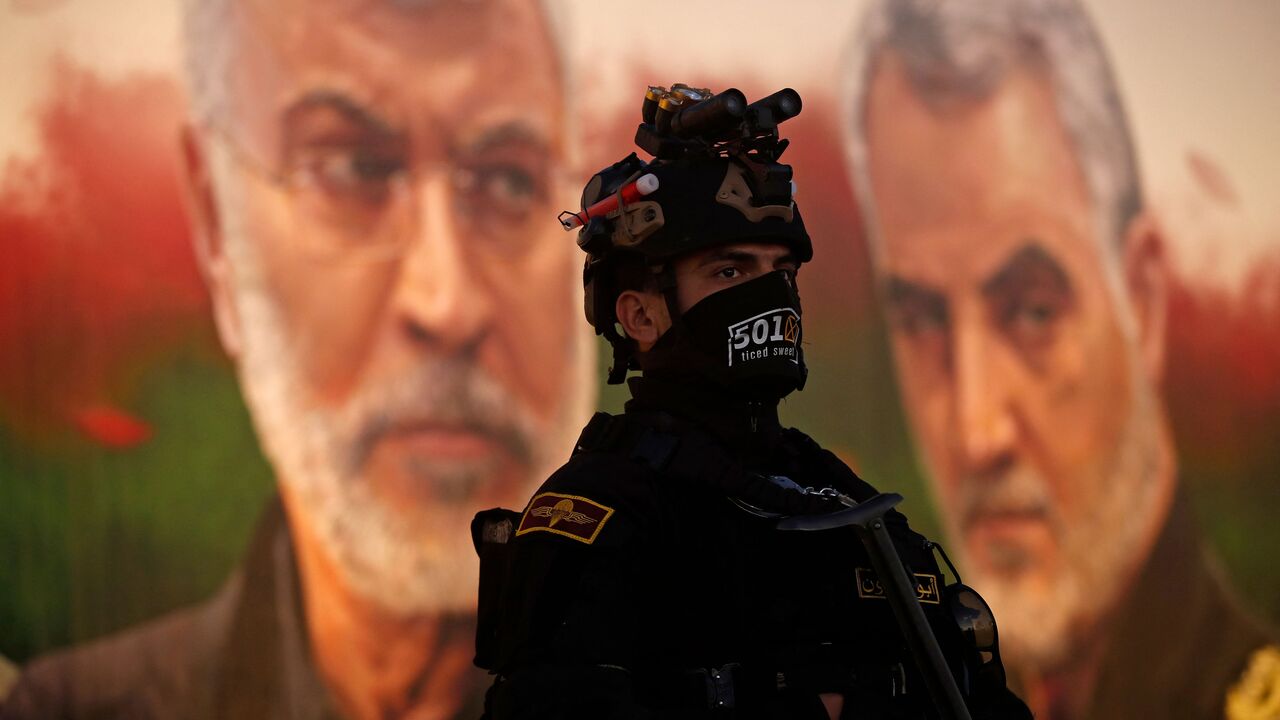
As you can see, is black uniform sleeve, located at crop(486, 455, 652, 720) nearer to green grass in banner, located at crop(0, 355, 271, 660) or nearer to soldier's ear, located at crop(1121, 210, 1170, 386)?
green grass in banner, located at crop(0, 355, 271, 660)

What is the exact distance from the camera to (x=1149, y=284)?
5.41m

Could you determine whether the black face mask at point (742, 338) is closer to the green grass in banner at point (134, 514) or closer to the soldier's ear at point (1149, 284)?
the green grass in banner at point (134, 514)

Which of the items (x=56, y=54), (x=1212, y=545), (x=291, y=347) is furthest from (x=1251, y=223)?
(x=56, y=54)

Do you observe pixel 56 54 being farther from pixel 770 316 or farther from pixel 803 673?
pixel 803 673

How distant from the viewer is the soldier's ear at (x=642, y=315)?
2223 millimetres

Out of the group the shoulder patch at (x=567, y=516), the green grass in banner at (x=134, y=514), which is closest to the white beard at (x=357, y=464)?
the green grass in banner at (x=134, y=514)

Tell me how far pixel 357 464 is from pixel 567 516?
280 centimetres

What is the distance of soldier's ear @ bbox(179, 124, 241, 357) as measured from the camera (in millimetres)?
4562

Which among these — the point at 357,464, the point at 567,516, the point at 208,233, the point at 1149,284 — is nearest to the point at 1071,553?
the point at 1149,284

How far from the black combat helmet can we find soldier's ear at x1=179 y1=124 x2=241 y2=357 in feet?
8.30

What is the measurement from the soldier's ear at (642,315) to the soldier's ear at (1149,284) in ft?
11.9

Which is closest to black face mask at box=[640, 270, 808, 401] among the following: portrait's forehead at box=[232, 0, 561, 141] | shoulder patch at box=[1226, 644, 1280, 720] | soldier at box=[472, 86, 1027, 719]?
soldier at box=[472, 86, 1027, 719]

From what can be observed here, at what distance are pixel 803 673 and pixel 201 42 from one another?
3.44 metres

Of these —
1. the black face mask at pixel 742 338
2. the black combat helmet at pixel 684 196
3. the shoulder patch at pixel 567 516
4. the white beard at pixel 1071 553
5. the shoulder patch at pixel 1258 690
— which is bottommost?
the shoulder patch at pixel 1258 690
